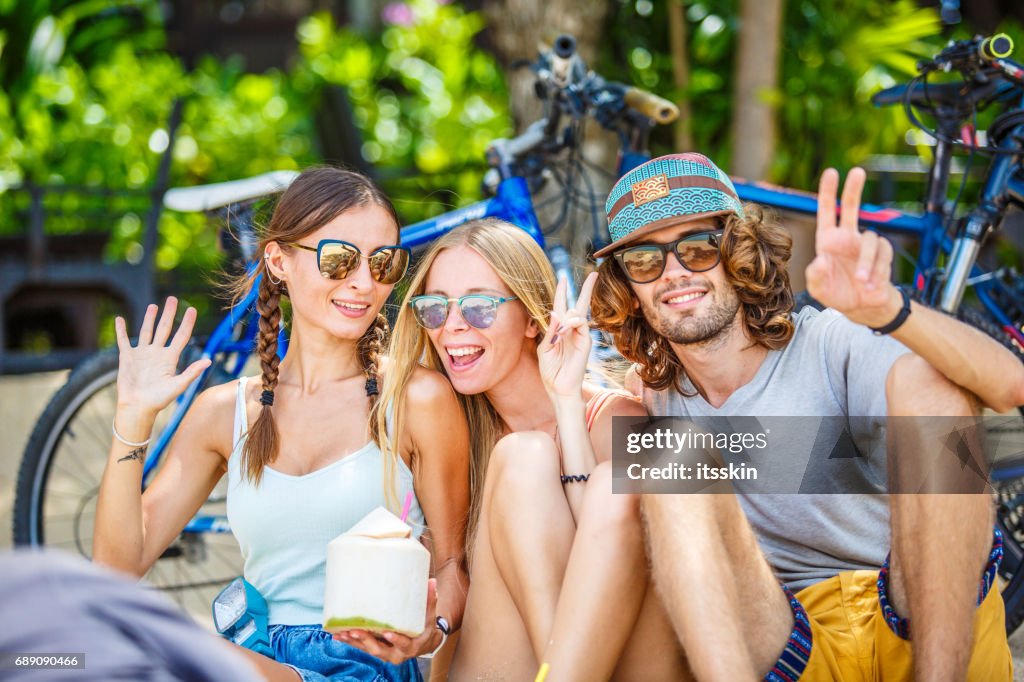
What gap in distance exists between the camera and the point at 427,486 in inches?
101

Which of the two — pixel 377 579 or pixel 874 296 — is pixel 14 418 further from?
pixel 874 296

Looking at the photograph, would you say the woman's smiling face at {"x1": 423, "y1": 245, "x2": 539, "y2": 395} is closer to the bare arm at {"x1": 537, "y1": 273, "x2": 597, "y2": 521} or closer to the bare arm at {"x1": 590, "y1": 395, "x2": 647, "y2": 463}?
the bare arm at {"x1": 537, "y1": 273, "x2": 597, "y2": 521}

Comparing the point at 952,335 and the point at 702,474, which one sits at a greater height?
the point at 952,335

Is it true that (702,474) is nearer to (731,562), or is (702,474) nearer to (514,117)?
(731,562)

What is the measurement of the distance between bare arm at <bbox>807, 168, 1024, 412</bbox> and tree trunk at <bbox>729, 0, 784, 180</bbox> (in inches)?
128

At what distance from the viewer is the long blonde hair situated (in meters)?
2.69

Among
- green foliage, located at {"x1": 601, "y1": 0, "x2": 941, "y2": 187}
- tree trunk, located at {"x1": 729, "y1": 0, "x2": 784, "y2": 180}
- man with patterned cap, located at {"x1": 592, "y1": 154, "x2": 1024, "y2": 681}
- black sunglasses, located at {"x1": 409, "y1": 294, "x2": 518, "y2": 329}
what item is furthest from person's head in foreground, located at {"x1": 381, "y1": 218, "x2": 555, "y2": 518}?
green foliage, located at {"x1": 601, "y1": 0, "x2": 941, "y2": 187}

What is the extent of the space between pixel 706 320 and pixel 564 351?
353 mm

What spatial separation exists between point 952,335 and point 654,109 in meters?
1.39

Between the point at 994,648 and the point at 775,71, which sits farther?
the point at 775,71

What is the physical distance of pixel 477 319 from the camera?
2645 millimetres

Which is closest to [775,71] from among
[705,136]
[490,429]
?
[705,136]

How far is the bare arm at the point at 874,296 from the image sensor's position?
204 cm

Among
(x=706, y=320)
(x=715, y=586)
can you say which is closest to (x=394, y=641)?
(x=715, y=586)
